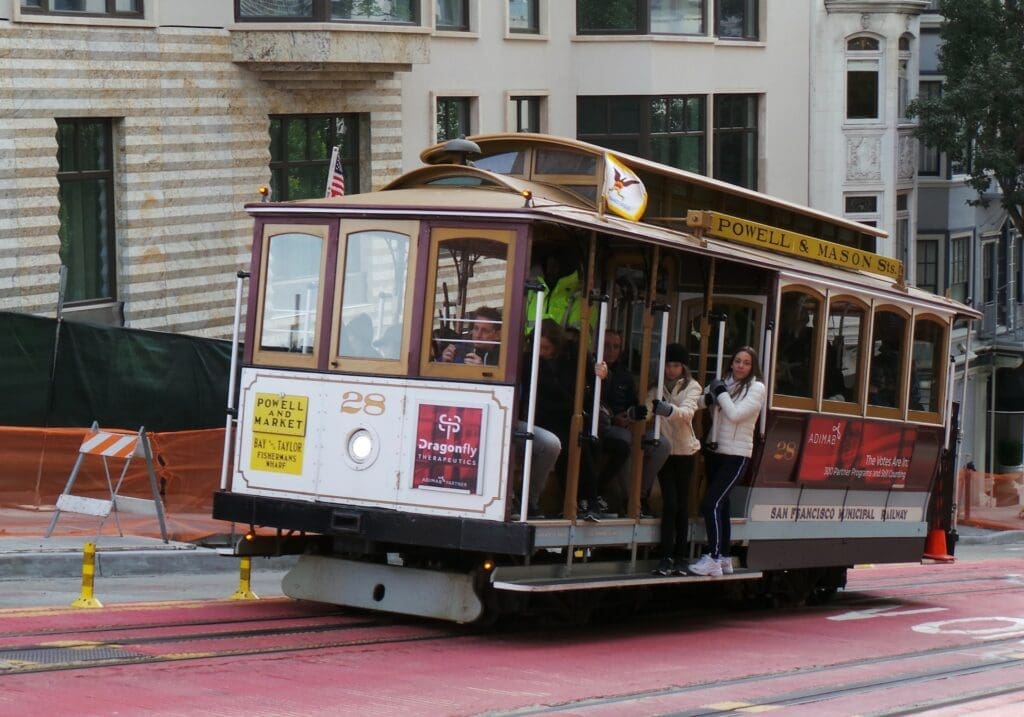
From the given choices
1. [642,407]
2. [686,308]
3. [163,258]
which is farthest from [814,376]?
[163,258]

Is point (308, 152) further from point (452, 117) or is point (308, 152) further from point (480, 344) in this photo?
point (480, 344)

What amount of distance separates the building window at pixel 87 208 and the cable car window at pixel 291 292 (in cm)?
920

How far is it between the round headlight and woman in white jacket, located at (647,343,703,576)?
6.75 feet

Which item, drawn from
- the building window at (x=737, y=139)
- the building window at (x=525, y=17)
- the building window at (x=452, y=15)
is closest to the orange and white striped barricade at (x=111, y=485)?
the building window at (x=452, y=15)

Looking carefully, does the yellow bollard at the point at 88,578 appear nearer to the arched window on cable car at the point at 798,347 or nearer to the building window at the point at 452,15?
the arched window on cable car at the point at 798,347

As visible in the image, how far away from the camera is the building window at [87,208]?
21328 mm

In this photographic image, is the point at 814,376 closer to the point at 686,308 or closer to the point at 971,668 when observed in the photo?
the point at 686,308

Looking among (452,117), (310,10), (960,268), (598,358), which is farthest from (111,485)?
(960,268)

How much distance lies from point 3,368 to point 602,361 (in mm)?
8699

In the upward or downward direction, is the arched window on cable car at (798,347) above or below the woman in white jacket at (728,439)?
above

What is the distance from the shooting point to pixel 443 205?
11992 millimetres

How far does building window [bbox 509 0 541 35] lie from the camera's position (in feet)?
95.9

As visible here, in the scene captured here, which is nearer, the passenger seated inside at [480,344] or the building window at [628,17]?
the passenger seated inside at [480,344]

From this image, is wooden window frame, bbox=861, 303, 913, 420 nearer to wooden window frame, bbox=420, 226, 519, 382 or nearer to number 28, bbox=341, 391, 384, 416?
wooden window frame, bbox=420, 226, 519, 382
